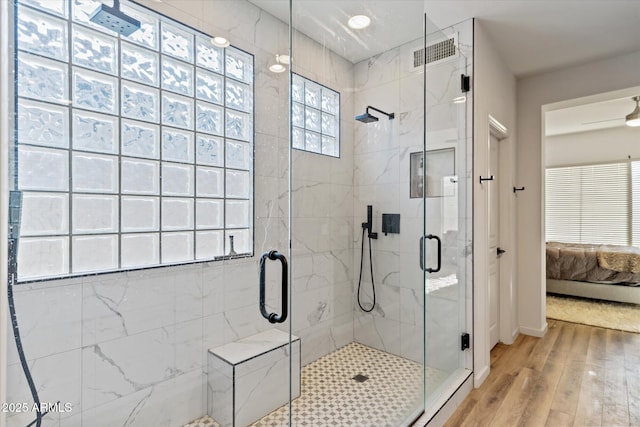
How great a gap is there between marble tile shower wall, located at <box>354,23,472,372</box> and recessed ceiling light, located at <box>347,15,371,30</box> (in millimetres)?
207

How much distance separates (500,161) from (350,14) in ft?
7.39

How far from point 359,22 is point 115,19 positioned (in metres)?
1.36

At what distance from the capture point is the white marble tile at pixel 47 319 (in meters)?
1.43

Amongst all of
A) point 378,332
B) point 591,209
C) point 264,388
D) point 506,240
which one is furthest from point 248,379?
point 591,209

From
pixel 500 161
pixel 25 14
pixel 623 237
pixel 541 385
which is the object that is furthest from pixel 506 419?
pixel 623 237

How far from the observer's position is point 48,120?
1.53 meters

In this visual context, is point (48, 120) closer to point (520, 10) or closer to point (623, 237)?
point (520, 10)

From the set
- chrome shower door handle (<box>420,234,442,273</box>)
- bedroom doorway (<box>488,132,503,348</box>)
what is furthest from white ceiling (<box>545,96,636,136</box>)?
chrome shower door handle (<box>420,234,442,273</box>)

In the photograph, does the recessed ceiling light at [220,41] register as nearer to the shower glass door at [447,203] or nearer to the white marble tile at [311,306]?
the shower glass door at [447,203]

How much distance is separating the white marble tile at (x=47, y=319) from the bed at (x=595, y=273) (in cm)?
548

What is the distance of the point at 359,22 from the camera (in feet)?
6.59

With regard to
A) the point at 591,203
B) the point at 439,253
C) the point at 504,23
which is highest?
the point at 504,23

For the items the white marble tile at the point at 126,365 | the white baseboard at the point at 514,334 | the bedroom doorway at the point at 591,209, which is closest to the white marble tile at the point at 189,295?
the white marble tile at the point at 126,365

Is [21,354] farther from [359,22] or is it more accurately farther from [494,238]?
[494,238]
